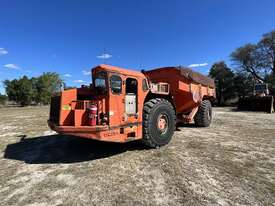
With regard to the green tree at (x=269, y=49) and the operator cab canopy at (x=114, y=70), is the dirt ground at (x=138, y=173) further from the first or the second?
the green tree at (x=269, y=49)

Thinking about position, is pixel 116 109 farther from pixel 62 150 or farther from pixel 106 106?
pixel 62 150

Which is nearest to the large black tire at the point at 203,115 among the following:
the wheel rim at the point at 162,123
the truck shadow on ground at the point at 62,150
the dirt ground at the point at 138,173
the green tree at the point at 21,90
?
the dirt ground at the point at 138,173

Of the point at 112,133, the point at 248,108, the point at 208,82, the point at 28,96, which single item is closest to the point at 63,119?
the point at 112,133

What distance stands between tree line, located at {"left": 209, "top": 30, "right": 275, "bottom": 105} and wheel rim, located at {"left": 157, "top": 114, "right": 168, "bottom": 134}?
38078mm

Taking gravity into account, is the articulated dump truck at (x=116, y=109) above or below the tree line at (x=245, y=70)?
below

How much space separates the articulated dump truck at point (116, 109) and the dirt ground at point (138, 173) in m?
0.63

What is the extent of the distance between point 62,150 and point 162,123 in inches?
122

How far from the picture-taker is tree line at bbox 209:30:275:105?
128ft

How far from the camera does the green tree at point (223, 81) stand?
41281mm

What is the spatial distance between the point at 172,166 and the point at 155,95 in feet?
7.57

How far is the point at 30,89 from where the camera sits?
2178 inches

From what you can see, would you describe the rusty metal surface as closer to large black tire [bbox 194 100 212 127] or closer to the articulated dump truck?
the articulated dump truck

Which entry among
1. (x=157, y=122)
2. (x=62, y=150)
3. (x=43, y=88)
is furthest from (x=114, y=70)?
(x=43, y=88)

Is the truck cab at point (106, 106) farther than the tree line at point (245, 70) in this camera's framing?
No
